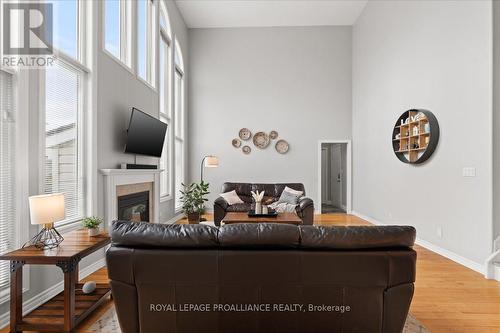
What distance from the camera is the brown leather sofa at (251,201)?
5684 mm

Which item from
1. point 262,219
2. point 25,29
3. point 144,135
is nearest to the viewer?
point 25,29

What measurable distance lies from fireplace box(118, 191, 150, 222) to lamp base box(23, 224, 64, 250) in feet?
5.29

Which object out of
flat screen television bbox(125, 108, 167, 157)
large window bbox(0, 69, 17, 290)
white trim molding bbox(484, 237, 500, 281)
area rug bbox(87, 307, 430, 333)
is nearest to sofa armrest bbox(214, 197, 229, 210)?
flat screen television bbox(125, 108, 167, 157)

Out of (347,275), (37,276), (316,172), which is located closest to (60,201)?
(37,276)

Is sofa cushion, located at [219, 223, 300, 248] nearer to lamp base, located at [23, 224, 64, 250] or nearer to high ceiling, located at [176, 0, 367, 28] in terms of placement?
lamp base, located at [23, 224, 64, 250]

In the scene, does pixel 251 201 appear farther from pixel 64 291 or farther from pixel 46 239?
pixel 64 291

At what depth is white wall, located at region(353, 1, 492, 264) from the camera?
366cm

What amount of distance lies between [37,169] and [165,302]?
5.69ft

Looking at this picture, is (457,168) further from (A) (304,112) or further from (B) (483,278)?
(A) (304,112)

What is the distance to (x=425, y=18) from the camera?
4859 mm

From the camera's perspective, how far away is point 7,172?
245cm

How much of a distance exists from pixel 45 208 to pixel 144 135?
8.56ft

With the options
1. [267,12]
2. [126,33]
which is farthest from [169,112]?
[267,12]

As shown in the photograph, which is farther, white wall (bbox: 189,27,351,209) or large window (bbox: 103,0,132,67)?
white wall (bbox: 189,27,351,209)
